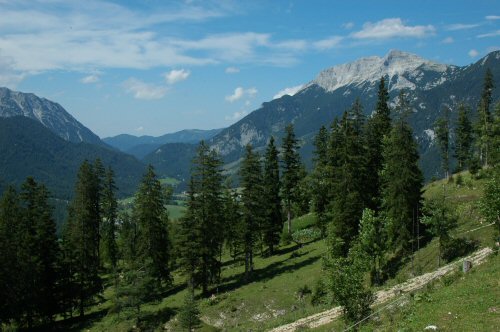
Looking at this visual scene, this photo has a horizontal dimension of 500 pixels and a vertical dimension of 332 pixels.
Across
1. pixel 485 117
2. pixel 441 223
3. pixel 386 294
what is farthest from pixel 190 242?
pixel 485 117

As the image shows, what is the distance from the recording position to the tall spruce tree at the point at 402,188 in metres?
40.4

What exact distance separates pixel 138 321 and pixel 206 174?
1678cm

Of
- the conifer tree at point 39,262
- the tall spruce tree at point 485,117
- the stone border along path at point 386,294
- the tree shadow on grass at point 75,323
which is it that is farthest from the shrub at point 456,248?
the conifer tree at point 39,262

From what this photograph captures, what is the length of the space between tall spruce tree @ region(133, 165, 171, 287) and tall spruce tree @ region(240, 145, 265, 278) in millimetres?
9898

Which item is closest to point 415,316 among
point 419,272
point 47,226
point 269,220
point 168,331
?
point 419,272

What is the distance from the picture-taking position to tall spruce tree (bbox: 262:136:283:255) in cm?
5716

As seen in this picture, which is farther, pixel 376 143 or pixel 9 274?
pixel 376 143

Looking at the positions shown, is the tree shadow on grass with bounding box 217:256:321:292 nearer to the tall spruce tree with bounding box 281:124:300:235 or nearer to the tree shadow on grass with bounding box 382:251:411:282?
the tree shadow on grass with bounding box 382:251:411:282

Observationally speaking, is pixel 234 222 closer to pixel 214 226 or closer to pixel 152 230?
pixel 214 226

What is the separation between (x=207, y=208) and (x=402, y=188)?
21.0m

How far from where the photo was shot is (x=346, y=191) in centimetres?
4522

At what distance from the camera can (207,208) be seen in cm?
5003

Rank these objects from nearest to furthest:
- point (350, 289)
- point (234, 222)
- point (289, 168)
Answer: point (350, 289) < point (234, 222) < point (289, 168)

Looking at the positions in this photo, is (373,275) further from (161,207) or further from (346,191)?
(161,207)
